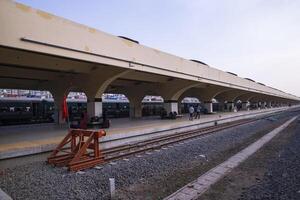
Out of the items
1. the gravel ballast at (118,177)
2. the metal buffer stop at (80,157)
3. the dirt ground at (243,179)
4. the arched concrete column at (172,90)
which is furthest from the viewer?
the arched concrete column at (172,90)

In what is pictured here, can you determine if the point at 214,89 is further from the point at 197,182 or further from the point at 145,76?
the point at 197,182

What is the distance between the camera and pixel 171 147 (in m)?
14.2

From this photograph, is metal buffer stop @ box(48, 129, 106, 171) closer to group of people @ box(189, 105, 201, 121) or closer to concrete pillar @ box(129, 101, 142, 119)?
group of people @ box(189, 105, 201, 121)

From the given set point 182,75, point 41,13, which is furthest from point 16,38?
point 182,75

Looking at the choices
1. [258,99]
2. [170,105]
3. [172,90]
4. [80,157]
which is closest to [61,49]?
[80,157]

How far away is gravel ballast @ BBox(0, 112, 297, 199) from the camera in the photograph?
283 inches

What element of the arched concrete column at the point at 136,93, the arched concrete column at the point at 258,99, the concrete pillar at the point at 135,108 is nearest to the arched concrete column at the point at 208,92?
the arched concrete column at the point at 136,93

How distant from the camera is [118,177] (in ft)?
28.2

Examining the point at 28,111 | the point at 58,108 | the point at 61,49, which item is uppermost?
the point at 61,49

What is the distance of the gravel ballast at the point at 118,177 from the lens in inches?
283

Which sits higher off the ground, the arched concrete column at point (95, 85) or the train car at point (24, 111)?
the arched concrete column at point (95, 85)

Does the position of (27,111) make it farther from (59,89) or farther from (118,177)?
(118,177)

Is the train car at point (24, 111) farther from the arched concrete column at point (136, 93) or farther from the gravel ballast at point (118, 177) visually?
the gravel ballast at point (118, 177)

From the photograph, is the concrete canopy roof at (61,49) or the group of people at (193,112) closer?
the concrete canopy roof at (61,49)
